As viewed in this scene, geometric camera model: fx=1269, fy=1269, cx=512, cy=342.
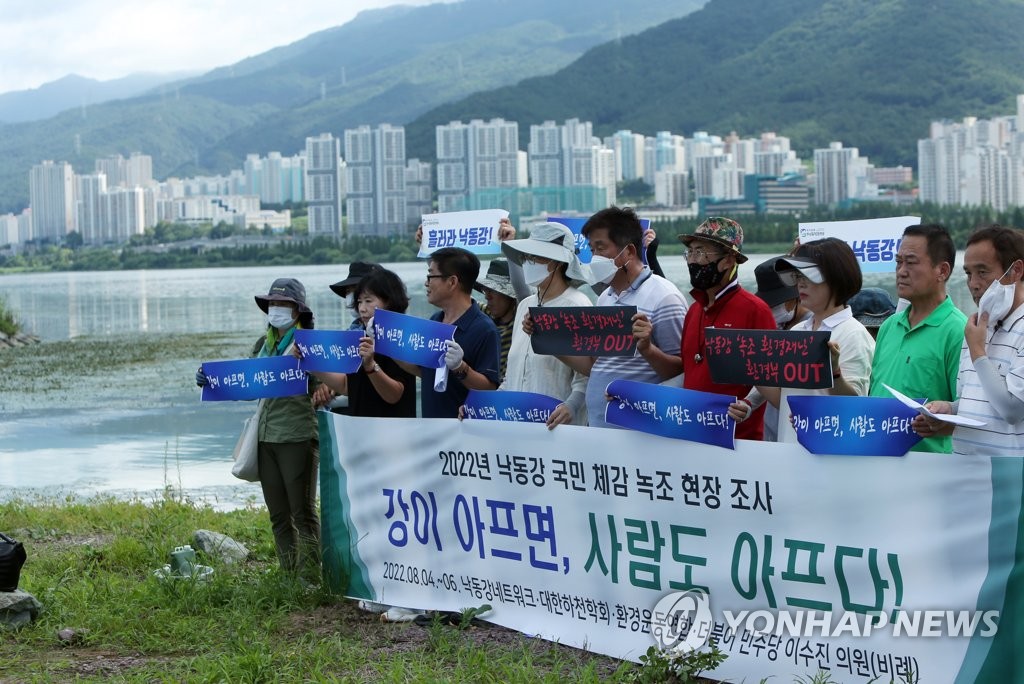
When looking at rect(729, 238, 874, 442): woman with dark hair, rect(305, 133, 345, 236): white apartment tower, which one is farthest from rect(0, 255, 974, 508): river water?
rect(305, 133, 345, 236): white apartment tower

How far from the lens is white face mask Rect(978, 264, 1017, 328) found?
12.4 ft

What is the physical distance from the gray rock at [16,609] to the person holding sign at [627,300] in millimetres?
2662

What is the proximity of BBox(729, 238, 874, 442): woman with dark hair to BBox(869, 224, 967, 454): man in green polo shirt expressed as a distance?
0.21 m

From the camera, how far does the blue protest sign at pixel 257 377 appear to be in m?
5.67

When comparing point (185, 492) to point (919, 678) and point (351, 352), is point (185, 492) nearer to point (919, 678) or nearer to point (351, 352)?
point (351, 352)

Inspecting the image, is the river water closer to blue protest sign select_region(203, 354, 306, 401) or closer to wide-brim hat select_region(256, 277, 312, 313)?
wide-brim hat select_region(256, 277, 312, 313)

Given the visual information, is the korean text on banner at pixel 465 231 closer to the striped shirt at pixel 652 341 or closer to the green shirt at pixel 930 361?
the striped shirt at pixel 652 341

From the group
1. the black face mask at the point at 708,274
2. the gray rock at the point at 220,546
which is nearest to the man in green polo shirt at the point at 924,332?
the black face mask at the point at 708,274

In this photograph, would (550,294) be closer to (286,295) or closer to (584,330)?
(584,330)

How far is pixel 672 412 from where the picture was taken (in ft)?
14.1

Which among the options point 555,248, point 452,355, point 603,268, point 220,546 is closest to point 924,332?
point 603,268

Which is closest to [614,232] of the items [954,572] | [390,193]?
[954,572]

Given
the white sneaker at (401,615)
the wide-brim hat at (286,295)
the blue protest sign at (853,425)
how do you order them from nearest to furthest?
→ the blue protest sign at (853,425)
the white sneaker at (401,615)
the wide-brim hat at (286,295)

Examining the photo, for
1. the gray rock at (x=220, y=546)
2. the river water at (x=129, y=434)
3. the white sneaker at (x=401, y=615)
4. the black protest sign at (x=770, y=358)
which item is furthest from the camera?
the river water at (x=129, y=434)
